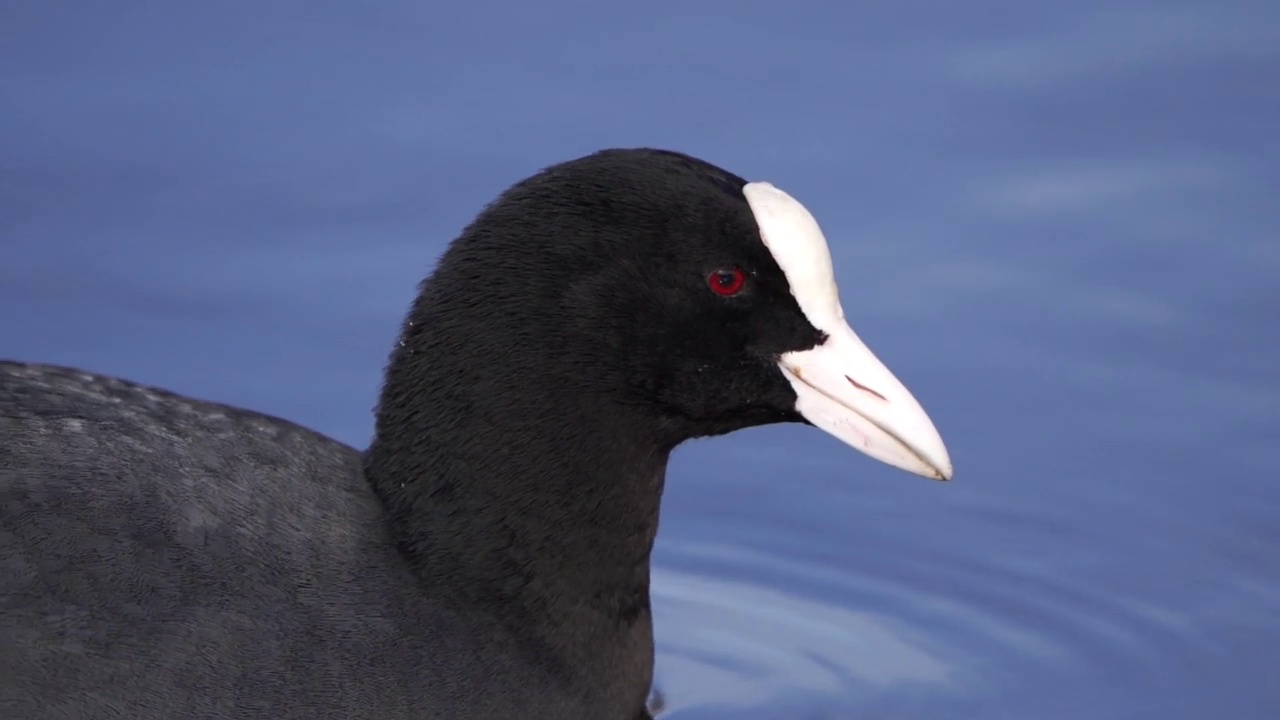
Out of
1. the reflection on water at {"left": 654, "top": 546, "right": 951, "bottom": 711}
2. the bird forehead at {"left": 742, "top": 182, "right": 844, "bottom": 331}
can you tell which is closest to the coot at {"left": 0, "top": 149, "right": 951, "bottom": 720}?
the bird forehead at {"left": 742, "top": 182, "right": 844, "bottom": 331}

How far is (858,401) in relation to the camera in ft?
13.8

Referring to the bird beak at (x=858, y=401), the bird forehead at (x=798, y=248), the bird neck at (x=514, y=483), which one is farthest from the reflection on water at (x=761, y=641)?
the bird forehead at (x=798, y=248)

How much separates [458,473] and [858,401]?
72cm

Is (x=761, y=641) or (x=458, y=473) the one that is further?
(x=761, y=641)

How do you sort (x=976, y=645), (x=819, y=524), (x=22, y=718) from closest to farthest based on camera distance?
(x=22, y=718)
(x=976, y=645)
(x=819, y=524)

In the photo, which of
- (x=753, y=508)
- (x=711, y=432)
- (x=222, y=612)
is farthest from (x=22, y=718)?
(x=753, y=508)

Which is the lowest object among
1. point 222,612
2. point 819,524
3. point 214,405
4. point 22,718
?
point 22,718

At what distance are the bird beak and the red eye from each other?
17cm

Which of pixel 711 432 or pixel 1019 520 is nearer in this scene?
pixel 711 432

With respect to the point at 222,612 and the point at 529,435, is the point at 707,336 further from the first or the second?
the point at 222,612

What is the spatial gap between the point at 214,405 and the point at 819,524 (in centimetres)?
182

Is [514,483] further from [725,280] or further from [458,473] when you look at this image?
[725,280]

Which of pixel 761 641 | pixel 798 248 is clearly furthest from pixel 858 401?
pixel 761 641

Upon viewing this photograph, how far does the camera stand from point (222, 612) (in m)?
3.98
